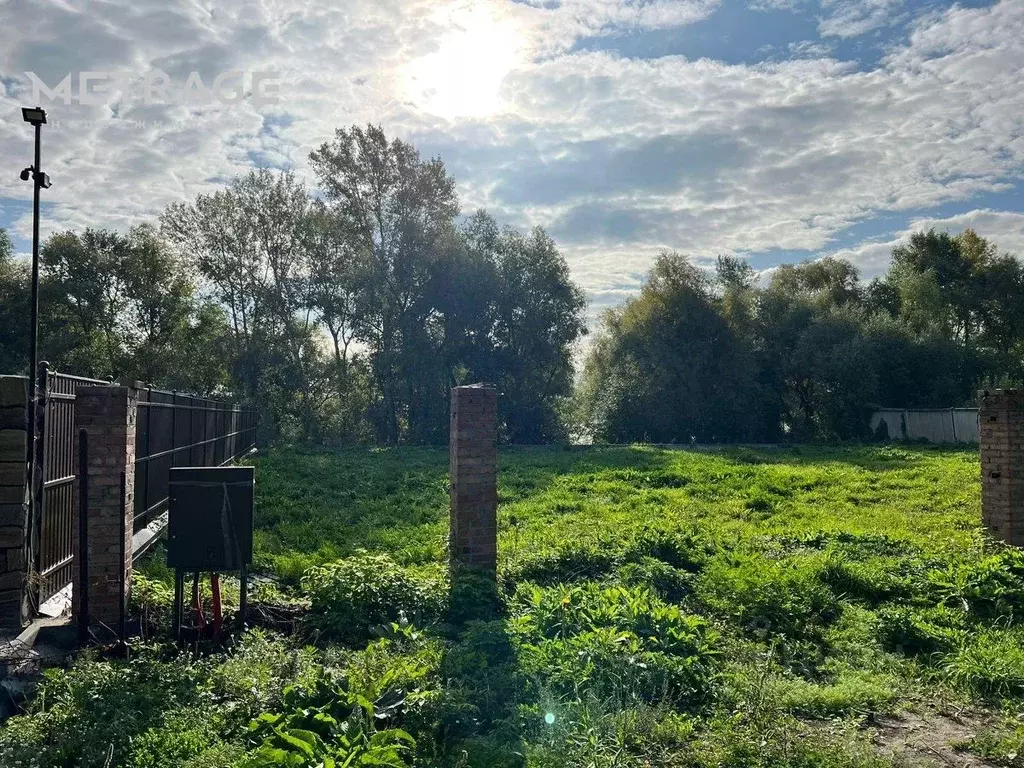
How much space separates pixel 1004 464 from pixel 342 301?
26616 mm

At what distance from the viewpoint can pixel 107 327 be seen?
32.3m

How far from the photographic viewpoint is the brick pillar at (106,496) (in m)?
5.73

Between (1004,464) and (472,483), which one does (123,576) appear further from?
(1004,464)

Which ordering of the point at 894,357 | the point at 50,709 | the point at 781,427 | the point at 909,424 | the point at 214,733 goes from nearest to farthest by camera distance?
the point at 214,733 < the point at 50,709 < the point at 909,424 < the point at 894,357 < the point at 781,427

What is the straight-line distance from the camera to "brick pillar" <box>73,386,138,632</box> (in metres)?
5.73

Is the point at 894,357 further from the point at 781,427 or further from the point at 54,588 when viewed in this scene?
the point at 54,588

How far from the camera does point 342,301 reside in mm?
31797

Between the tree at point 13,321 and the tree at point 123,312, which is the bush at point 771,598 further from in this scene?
the tree at point 13,321

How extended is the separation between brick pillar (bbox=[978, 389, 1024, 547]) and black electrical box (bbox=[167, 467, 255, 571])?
26.8ft

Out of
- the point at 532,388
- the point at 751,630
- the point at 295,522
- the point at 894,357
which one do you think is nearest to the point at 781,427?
the point at 894,357

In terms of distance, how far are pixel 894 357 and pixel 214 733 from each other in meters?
31.2

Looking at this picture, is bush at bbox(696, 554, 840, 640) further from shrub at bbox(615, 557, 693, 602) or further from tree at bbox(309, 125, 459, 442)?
tree at bbox(309, 125, 459, 442)

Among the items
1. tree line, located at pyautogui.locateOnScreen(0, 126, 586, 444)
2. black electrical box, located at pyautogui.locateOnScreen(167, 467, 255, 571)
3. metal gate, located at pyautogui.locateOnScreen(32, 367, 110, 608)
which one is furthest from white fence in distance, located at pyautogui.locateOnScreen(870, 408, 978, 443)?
metal gate, located at pyautogui.locateOnScreen(32, 367, 110, 608)

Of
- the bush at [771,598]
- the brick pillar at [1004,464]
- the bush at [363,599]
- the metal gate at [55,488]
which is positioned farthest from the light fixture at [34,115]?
the brick pillar at [1004,464]
